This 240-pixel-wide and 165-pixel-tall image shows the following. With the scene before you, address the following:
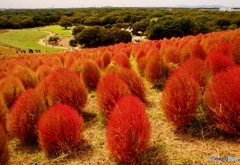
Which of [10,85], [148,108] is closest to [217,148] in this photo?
[148,108]

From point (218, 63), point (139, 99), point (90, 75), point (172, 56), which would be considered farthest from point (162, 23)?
point (139, 99)

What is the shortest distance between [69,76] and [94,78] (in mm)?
1895

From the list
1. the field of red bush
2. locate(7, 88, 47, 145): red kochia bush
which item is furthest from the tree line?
locate(7, 88, 47, 145): red kochia bush

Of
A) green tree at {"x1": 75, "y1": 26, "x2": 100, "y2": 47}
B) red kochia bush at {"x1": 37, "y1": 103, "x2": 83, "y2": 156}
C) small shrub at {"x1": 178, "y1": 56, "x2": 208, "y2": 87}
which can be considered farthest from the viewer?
green tree at {"x1": 75, "y1": 26, "x2": 100, "y2": 47}

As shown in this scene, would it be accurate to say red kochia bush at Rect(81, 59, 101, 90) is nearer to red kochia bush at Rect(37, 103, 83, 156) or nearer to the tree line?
red kochia bush at Rect(37, 103, 83, 156)

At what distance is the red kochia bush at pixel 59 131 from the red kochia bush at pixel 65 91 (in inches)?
52.0

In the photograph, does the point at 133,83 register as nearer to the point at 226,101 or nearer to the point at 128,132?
the point at 226,101

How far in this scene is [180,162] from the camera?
3.69m

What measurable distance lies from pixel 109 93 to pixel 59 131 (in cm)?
134

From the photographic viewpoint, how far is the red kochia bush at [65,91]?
559 cm

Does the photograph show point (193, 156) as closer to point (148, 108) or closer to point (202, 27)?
point (148, 108)

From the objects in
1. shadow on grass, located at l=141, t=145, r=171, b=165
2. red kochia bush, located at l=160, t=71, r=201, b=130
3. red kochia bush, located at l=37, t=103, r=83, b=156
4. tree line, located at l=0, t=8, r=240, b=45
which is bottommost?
tree line, located at l=0, t=8, r=240, b=45

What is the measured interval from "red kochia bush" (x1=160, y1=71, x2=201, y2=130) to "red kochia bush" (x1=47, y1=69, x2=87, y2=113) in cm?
216

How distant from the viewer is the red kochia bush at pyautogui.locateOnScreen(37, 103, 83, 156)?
162 inches
